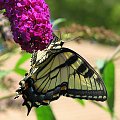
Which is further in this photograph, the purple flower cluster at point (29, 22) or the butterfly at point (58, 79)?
the butterfly at point (58, 79)

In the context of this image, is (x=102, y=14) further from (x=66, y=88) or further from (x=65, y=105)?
(x=66, y=88)

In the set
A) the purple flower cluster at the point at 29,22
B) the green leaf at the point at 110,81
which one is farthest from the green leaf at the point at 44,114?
the purple flower cluster at the point at 29,22

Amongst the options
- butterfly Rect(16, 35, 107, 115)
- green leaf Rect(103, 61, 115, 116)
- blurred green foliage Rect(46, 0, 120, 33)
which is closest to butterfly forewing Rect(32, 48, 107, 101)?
butterfly Rect(16, 35, 107, 115)

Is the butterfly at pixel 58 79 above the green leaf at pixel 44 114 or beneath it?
above

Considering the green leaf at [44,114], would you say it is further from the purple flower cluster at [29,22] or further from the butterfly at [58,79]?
the purple flower cluster at [29,22]

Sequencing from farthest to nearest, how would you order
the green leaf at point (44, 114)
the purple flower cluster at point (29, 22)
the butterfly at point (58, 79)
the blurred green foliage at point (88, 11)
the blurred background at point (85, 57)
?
the blurred green foliage at point (88, 11)
the blurred background at point (85, 57)
the green leaf at point (44, 114)
the butterfly at point (58, 79)
the purple flower cluster at point (29, 22)

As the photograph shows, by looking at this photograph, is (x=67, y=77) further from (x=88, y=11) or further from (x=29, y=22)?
(x=88, y=11)

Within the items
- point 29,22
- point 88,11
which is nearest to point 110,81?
point 29,22
